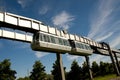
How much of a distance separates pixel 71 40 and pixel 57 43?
5405mm

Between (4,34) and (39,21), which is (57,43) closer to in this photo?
(39,21)

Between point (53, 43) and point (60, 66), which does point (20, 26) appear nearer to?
A: point (53, 43)

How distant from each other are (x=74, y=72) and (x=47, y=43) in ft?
136

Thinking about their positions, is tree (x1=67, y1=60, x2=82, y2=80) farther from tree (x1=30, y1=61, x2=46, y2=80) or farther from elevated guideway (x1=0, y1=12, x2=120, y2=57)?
elevated guideway (x1=0, y1=12, x2=120, y2=57)

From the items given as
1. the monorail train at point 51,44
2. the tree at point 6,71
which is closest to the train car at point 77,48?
the monorail train at point 51,44

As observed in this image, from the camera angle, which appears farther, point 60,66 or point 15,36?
point 60,66

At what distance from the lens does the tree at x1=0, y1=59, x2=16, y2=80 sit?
40006mm

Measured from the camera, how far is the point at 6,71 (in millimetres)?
41219

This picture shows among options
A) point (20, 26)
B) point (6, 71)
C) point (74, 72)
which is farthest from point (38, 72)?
point (20, 26)

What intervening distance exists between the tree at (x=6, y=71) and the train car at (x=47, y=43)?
76.9 feet

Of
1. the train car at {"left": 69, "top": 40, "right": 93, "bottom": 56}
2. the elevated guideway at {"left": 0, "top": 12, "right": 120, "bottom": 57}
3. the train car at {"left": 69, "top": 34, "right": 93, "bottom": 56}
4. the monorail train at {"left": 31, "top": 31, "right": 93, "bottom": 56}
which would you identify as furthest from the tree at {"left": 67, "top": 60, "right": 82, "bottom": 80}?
the elevated guideway at {"left": 0, "top": 12, "right": 120, "bottom": 57}

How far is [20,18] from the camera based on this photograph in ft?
Result: 62.7

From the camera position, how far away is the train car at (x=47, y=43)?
1886 centimetres

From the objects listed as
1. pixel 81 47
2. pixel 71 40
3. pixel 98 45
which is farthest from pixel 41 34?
pixel 98 45
